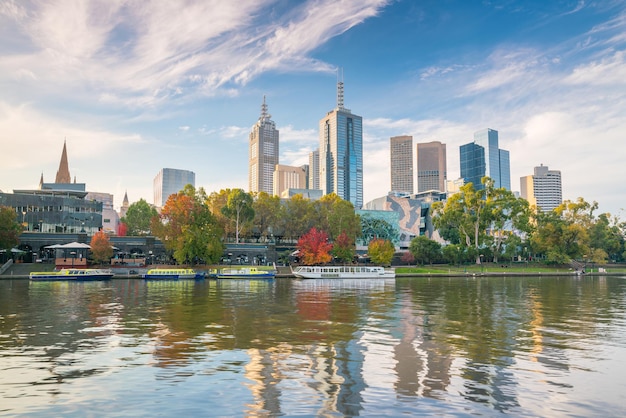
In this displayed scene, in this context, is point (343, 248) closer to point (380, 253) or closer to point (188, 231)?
point (380, 253)

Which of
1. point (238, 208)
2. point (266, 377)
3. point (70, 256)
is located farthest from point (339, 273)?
point (266, 377)

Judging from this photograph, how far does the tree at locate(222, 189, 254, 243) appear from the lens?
376 ft

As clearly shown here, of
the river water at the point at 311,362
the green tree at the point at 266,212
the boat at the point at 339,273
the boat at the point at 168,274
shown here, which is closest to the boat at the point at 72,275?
the boat at the point at 168,274

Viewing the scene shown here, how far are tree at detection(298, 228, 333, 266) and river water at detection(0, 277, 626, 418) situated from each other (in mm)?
70180

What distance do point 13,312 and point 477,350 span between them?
3579 centimetres

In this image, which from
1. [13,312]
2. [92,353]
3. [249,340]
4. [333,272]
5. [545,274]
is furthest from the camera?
[545,274]

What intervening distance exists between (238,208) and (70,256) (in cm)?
3834

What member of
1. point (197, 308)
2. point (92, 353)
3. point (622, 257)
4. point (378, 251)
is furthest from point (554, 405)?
point (622, 257)

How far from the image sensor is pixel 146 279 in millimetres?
84188

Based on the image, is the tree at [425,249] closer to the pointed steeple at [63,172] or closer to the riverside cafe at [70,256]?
the riverside cafe at [70,256]

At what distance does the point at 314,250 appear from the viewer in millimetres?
111188

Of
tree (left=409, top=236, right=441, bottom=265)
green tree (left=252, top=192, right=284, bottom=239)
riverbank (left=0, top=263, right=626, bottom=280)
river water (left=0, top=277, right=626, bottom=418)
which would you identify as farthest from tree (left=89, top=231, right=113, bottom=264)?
tree (left=409, top=236, right=441, bottom=265)

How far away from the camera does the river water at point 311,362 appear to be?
50.2 ft

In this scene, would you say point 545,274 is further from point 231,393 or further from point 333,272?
point 231,393
